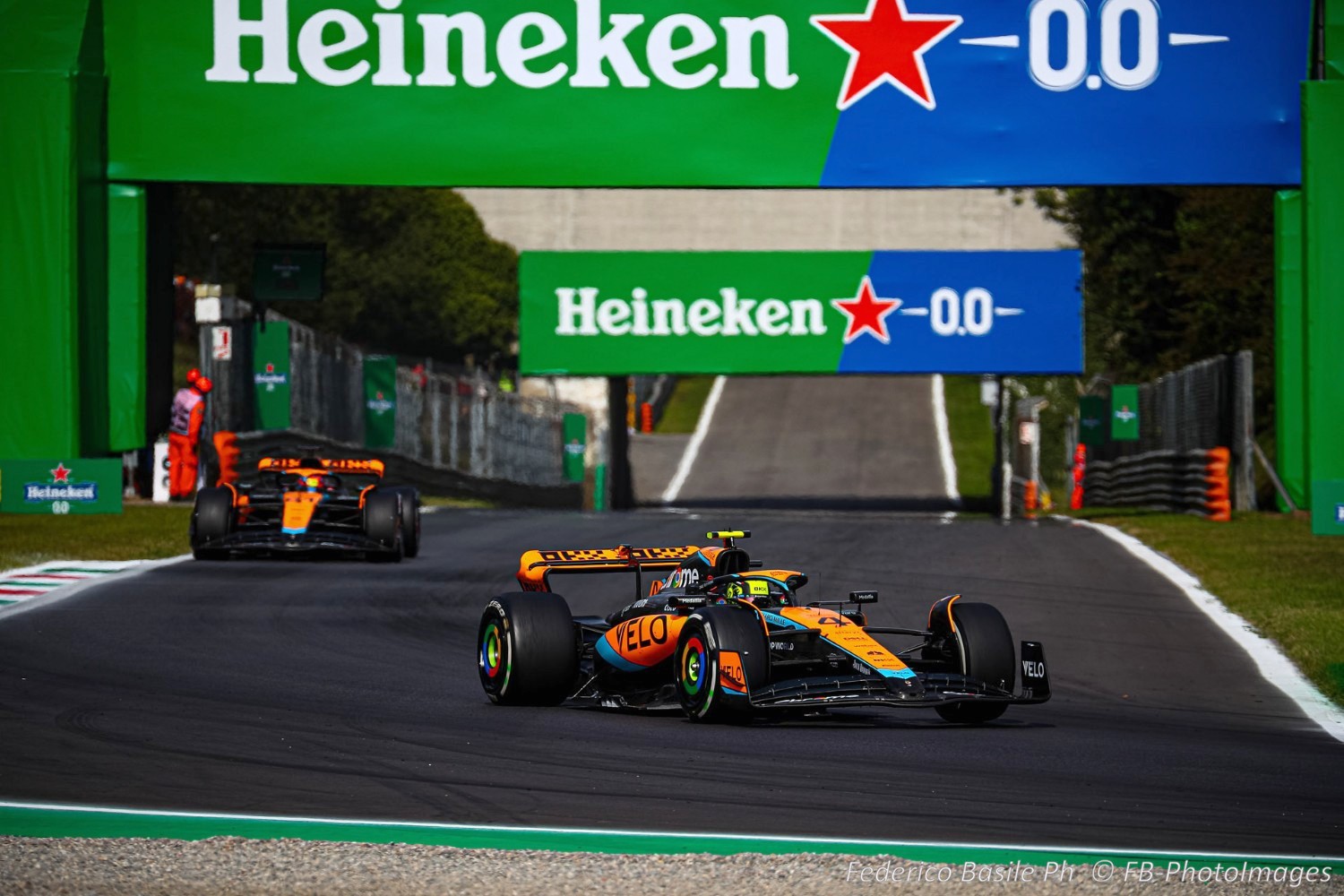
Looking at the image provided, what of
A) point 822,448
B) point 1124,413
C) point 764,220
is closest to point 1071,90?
point 1124,413

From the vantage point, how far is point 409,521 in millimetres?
19312

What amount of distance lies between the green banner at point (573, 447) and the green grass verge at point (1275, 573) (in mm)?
22515

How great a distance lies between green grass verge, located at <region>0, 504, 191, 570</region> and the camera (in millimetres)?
19562

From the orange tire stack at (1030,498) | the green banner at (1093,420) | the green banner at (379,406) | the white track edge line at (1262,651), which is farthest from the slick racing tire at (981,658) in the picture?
the orange tire stack at (1030,498)

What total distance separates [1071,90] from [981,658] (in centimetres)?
1062

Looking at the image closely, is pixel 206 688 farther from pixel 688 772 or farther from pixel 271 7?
pixel 271 7

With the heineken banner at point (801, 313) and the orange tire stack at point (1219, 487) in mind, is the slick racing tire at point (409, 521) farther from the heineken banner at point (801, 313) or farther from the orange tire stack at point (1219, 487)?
the orange tire stack at point (1219, 487)

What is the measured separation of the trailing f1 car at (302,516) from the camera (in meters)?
18.7

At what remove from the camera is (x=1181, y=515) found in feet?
93.4

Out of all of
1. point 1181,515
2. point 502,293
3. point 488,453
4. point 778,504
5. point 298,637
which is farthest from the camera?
point 502,293

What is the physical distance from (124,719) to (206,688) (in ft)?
4.29

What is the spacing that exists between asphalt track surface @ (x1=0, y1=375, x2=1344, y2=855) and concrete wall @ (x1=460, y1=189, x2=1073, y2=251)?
62.5 m

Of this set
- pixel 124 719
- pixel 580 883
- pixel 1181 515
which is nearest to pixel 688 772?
pixel 580 883

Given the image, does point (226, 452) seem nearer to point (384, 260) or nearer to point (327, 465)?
point (327, 465)
